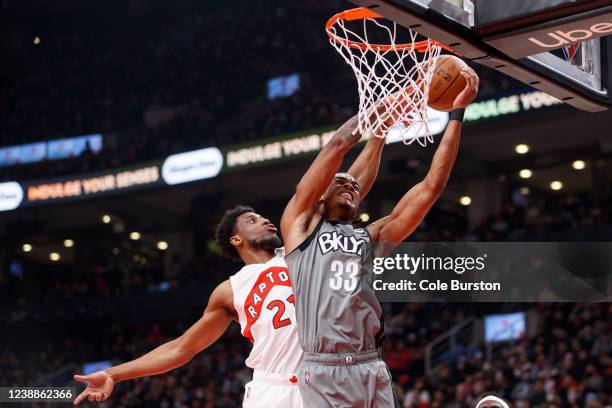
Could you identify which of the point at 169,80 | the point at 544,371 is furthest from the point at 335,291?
the point at 169,80

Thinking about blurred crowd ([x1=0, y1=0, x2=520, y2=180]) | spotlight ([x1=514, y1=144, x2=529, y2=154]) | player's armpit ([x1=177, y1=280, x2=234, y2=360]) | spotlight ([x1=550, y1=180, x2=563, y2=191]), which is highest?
blurred crowd ([x1=0, y1=0, x2=520, y2=180])

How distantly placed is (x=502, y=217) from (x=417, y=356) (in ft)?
12.0

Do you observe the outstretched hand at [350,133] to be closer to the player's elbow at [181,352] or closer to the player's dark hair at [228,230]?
the player's dark hair at [228,230]

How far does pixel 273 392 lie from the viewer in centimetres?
515

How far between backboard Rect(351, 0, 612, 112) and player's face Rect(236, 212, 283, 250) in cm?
173

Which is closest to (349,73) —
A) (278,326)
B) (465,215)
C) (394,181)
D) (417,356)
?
(394,181)

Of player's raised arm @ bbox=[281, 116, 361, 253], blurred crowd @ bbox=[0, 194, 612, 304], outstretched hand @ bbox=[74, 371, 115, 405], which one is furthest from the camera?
blurred crowd @ bbox=[0, 194, 612, 304]

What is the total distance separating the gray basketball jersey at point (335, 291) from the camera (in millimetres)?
4379

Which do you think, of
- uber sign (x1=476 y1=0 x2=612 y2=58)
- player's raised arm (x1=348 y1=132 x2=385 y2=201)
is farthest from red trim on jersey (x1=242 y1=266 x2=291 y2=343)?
uber sign (x1=476 y1=0 x2=612 y2=58)

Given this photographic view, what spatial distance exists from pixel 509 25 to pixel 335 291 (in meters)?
1.35

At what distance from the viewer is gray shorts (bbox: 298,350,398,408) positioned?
432 centimetres

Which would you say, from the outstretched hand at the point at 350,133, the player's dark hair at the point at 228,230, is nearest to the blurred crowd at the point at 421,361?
the player's dark hair at the point at 228,230

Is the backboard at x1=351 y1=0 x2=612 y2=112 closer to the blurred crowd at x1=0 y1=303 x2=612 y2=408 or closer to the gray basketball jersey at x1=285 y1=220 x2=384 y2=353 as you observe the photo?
the gray basketball jersey at x1=285 y1=220 x2=384 y2=353

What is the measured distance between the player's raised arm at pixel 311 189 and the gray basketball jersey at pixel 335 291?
0.07 m
